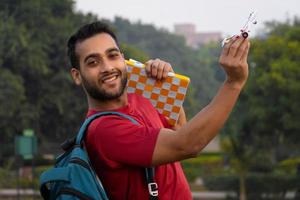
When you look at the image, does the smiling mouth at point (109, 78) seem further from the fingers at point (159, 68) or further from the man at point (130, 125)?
the fingers at point (159, 68)

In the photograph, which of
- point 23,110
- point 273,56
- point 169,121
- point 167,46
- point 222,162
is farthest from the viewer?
point 167,46

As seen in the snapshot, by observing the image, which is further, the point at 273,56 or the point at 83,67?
the point at 273,56

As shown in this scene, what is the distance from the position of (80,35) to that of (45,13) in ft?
129

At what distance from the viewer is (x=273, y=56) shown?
115 ft

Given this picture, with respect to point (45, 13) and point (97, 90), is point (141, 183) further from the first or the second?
point (45, 13)

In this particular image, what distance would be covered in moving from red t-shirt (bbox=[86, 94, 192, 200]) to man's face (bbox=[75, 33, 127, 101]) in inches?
3.5

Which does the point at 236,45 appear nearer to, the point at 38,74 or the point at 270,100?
the point at 270,100

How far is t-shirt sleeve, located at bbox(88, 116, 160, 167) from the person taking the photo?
2.81 meters

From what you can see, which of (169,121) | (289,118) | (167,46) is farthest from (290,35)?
(167,46)

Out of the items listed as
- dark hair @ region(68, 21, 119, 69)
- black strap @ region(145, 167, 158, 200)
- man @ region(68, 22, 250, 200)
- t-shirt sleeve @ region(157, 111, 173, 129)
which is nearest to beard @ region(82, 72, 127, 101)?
man @ region(68, 22, 250, 200)

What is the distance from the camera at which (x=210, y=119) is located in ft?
8.89

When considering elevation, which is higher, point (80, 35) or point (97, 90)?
point (80, 35)

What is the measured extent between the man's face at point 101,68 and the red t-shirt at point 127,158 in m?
0.09

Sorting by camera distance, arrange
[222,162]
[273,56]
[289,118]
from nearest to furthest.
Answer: [289,118], [273,56], [222,162]
